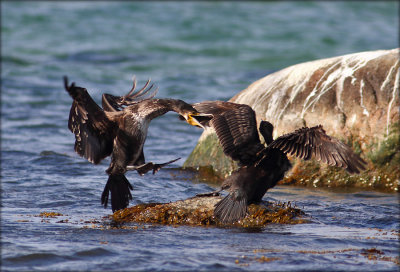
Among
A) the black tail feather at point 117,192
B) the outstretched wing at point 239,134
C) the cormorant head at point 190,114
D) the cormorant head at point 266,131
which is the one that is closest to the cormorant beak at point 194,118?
the cormorant head at point 190,114

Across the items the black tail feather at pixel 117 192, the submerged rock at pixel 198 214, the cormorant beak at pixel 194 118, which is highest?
the cormorant beak at pixel 194 118

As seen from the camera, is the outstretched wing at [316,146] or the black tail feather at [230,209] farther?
the black tail feather at [230,209]

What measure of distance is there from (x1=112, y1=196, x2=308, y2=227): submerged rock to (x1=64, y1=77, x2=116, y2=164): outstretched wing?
0.62m

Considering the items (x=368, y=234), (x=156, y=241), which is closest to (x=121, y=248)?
(x=156, y=241)

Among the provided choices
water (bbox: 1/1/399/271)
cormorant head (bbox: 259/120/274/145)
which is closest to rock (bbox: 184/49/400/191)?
water (bbox: 1/1/399/271)

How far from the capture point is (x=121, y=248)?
15.8ft

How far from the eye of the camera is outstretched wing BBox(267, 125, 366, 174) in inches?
206

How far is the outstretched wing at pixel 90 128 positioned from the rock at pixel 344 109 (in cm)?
222

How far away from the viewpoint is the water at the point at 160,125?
15.5 ft

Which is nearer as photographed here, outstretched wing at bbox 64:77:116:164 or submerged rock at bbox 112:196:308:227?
submerged rock at bbox 112:196:308:227

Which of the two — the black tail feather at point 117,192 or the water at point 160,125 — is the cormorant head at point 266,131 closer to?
the water at point 160,125

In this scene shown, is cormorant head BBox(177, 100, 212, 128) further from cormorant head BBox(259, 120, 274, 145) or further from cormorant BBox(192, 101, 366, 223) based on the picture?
cormorant head BBox(259, 120, 274, 145)

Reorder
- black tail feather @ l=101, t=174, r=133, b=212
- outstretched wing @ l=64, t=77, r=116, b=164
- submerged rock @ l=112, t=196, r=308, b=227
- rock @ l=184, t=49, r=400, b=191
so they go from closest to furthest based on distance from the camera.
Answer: submerged rock @ l=112, t=196, r=308, b=227
outstretched wing @ l=64, t=77, r=116, b=164
black tail feather @ l=101, t=174, r=133, b=212
rock @ l=184, t=49, r=400, b=191

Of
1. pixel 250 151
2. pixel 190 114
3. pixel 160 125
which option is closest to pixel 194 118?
pixel 190 114
